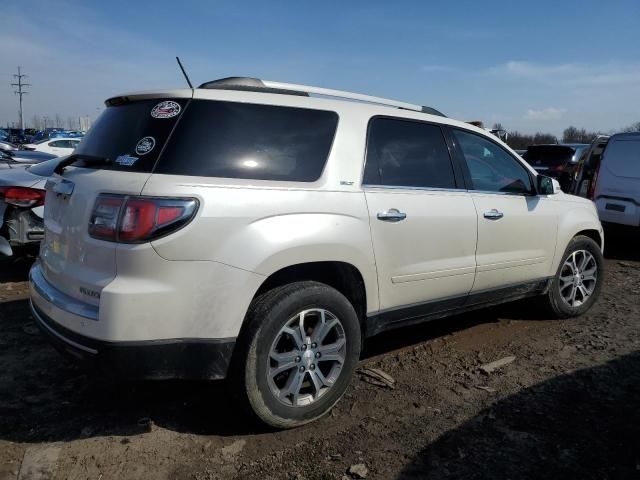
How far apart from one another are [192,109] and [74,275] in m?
1.02

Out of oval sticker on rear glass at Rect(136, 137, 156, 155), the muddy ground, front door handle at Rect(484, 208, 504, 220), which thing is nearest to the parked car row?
the muddy ground

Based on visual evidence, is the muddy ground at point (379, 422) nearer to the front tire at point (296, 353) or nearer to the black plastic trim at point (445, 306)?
the front tire at point (296, 353)

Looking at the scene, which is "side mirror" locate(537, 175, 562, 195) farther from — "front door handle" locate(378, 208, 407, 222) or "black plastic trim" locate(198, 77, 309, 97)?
"black plastic trim" locate(198, 77, 309, 97)

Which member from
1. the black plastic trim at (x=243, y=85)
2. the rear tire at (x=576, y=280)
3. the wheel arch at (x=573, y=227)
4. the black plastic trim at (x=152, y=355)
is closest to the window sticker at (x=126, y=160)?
the black plastic trim at (x=243, y=85)

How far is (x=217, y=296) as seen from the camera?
102 inches

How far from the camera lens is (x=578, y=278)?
4.98 m

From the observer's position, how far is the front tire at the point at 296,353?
8.96 feet

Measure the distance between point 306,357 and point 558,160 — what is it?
12.7 metres

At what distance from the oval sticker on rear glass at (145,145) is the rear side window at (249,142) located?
0.11 m

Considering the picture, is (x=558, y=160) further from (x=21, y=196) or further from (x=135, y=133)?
(x=135, y=133)

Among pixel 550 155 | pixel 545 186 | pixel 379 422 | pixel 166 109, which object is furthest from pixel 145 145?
pixel 550 155

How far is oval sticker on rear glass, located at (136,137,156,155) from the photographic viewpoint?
267cm

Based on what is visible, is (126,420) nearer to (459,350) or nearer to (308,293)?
(308,293)

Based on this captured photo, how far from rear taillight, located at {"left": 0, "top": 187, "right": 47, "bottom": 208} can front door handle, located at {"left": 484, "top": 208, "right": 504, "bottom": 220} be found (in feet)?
14.0
